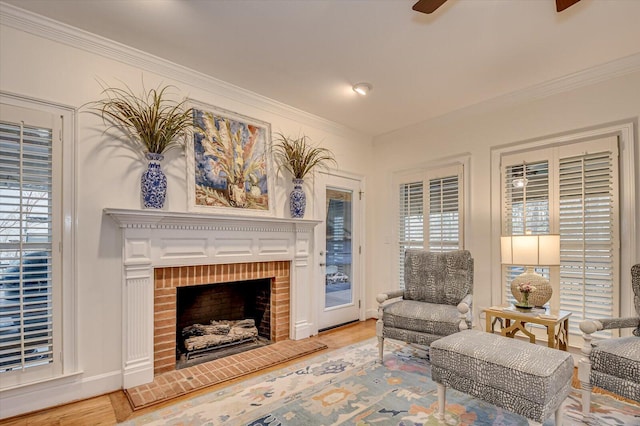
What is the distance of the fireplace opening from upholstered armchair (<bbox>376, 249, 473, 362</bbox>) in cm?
142

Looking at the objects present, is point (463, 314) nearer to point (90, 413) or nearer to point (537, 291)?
point (537, 291)

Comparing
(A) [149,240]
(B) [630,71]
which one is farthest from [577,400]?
(A) [149,240]

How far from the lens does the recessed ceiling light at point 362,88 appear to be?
3.27 m

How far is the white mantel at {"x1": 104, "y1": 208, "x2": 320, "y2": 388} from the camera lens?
2.59m

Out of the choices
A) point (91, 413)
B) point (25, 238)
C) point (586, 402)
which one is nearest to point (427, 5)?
point (586, 402)

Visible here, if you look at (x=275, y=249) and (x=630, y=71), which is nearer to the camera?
(x=630, y=71)

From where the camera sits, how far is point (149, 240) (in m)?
2.71

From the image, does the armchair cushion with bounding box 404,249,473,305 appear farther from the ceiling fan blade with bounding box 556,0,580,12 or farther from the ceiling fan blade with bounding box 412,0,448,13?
the ceiling fan blade with bounding box 412,0,448,13

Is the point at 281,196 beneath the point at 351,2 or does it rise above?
beneath

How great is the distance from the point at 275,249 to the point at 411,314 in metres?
1.58

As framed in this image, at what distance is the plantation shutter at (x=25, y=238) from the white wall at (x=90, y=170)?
17 centimetres

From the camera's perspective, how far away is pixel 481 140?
370cm

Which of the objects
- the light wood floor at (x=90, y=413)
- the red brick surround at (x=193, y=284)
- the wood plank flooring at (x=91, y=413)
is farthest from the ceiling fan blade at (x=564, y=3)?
the light wood floor at (x=90, y=413)

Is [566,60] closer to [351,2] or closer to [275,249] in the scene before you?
[351,2]
